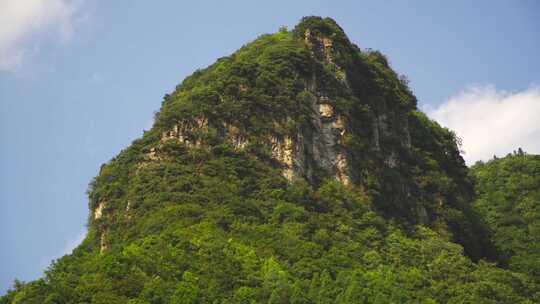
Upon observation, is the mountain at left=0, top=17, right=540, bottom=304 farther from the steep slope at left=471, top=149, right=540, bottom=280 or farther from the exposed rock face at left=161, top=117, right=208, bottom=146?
the steep slope at left=471, top=149, right=540, bottom=280

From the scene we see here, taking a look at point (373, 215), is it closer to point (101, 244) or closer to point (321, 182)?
point (321, 182)

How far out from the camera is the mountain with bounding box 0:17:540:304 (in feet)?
169

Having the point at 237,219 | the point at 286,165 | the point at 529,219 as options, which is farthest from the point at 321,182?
the point at 529,219

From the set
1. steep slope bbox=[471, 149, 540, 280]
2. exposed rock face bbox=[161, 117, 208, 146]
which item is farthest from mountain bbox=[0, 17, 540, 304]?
steep slope bbox=[471, 149, 540, 280]

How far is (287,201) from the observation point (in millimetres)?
64875

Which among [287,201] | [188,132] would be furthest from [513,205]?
[188,132]

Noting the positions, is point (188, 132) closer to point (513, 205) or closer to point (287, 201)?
point (287, 201)

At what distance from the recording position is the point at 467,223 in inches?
2975

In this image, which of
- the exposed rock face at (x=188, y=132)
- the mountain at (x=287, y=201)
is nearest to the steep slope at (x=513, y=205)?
the mountain at (x=287, y=201)

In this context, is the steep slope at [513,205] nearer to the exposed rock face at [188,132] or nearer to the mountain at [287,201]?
the mountain at [287,201]

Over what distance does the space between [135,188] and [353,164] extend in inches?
691

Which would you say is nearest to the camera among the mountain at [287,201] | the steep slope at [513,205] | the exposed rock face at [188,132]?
the mountain at [287,201]

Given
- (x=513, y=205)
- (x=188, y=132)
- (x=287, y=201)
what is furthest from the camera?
(x=513, y=205)

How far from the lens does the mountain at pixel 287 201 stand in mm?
51594
